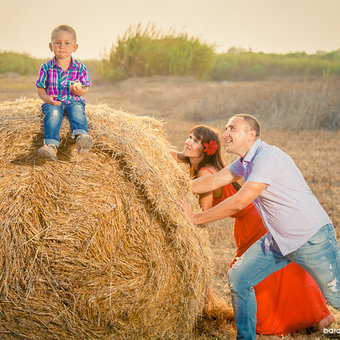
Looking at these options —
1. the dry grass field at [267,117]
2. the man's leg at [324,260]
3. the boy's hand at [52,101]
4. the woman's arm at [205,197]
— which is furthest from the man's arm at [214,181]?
the boy's hand at [52,101]

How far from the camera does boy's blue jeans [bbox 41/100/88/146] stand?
320 centimetres

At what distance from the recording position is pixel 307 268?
343 centimetres

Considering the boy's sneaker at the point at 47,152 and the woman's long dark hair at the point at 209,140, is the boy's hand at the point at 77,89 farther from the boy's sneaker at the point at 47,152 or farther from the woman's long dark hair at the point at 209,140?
the woman's long dark hair at the point at 209,140

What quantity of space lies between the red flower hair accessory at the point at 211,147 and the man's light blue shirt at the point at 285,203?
0.71 meters

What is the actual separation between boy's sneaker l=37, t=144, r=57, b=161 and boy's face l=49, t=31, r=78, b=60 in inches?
29.7

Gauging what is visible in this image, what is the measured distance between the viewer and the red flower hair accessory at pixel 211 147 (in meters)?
4.12

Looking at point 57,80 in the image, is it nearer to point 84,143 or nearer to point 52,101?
point 52,101

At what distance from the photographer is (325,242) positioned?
11.1ft

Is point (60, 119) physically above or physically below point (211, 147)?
above

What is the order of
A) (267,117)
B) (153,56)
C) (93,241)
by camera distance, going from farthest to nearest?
(153,56), (267,117), (93,241)

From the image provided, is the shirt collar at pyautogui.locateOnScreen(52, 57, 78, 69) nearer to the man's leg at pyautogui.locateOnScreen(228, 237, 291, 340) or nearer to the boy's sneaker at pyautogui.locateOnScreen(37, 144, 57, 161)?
the boy's sneaker at pyautogui.locateOnScreen(37, 144, 57, 161)

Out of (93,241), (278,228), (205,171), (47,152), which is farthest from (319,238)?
(47,152)

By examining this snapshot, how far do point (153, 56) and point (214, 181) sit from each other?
24556 mm

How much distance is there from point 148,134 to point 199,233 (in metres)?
0.94
